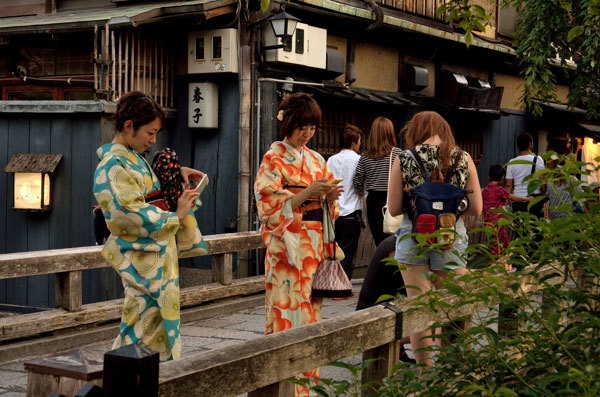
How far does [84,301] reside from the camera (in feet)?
35.5

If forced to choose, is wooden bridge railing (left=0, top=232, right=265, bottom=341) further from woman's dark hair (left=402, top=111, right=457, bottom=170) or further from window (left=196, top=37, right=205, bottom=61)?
window (left=196, top=37, right=205, bottom=61)

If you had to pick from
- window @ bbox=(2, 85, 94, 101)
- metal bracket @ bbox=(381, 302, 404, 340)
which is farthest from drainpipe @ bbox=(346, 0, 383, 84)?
metal bracket @ bbox=(381, 302, 404, 340)

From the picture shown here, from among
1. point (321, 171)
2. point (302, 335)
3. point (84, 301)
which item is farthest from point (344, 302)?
A: point (302, 335)

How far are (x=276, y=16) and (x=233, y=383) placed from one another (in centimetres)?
854

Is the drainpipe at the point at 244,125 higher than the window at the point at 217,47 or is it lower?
lower

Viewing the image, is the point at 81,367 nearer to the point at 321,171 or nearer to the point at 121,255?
the point at 121,255

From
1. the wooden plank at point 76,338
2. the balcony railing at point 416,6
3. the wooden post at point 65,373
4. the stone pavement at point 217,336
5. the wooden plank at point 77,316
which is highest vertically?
the balcony railing at point 416,6

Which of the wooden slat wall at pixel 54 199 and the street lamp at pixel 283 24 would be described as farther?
the wooden slat wall at pixel 54 199

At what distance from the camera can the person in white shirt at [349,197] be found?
9.93 meters

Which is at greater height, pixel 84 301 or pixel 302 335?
pixel 302 335

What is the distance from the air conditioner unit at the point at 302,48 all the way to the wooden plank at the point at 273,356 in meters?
7.80

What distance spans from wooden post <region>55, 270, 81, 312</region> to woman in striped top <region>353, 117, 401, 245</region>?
3565 mm

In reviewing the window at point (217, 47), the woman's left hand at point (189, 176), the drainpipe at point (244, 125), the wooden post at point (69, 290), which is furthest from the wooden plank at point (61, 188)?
the woman's left hand at point (189, 176)

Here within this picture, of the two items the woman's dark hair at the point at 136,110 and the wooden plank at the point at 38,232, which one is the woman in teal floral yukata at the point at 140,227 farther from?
the wooden plank at the point at 38,232
